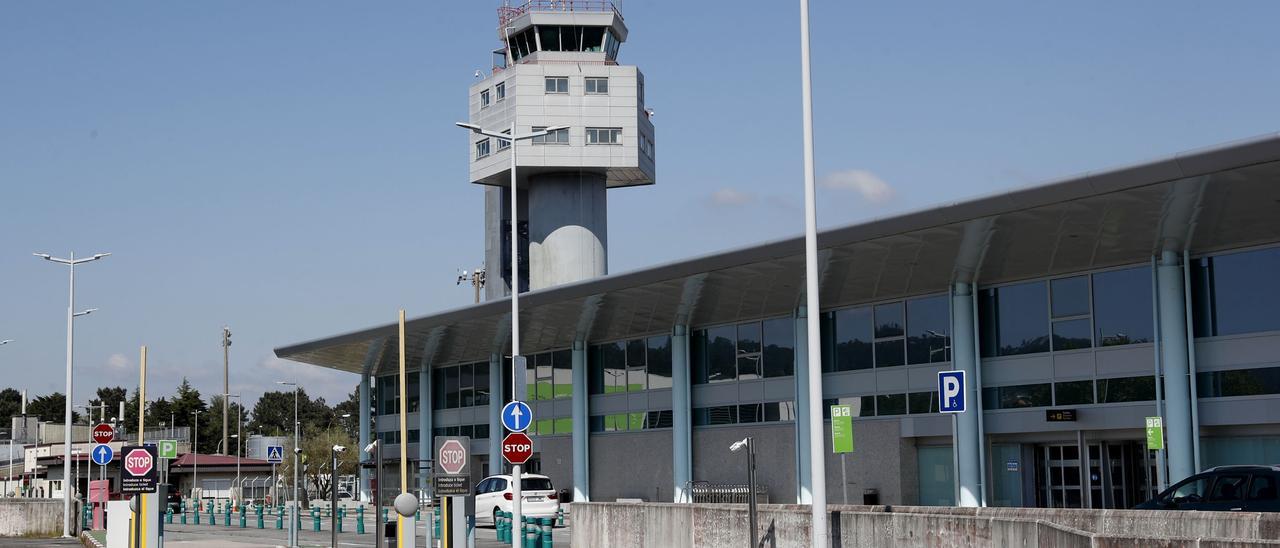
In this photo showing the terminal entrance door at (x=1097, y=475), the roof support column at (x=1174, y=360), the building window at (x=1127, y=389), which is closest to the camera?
the roof support column at (x=1174, y=360)

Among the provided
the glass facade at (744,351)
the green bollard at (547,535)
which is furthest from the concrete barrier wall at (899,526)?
the glass facade at (744,351)

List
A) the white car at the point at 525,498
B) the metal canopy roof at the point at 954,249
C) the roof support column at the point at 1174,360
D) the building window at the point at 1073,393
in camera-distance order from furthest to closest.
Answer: the white car at the point at 525,498
the building window at the point at 1073,393
the roof support column at the point at 1174,360
the metal canopy roof at the point at 954,249

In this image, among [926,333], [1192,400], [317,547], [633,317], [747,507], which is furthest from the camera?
[633,317]

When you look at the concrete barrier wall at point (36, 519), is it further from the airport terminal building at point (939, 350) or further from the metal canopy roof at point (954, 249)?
the airport terminal building at point (939, 350)

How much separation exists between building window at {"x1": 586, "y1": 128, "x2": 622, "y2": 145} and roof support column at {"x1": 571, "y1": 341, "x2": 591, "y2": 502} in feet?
45.1

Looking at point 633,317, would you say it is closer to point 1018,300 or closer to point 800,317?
point 800,317

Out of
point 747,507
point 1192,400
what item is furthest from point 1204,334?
point 747,507

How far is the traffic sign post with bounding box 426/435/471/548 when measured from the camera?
68.3ft

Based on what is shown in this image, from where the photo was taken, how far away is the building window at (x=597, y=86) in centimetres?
5909

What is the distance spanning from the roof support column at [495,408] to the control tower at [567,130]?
736 cm

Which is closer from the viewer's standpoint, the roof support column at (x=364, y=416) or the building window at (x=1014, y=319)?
the building window at (x=1014, y=319)

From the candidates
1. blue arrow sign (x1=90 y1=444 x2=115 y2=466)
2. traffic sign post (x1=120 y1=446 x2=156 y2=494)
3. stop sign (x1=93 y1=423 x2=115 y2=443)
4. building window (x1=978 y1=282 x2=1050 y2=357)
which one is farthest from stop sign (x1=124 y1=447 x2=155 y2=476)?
building window (x1=978 y1=282 x2=1050 y2=357)

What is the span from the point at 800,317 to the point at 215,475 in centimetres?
5672

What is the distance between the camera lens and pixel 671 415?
43.8m
